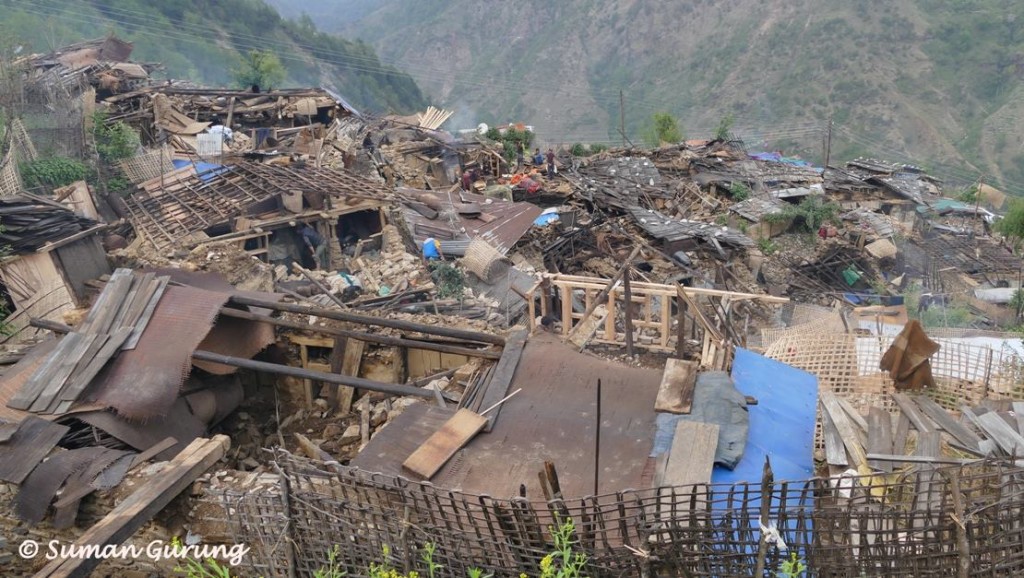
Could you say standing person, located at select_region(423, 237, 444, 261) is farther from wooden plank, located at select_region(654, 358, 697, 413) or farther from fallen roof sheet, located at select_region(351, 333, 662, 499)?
wooden plank, located at select_region(654, 358, 697, 413)

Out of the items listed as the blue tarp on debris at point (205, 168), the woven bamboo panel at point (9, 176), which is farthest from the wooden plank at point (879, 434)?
the woven bamboo panel at point (9, 176)

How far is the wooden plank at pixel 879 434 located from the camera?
4352mm

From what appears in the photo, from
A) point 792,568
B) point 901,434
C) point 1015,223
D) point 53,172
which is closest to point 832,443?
point 901,434

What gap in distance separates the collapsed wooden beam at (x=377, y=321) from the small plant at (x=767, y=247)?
14.5m

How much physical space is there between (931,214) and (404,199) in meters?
19.4

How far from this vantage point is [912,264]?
18.6m

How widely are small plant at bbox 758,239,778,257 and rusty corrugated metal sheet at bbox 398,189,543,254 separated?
781 centimetres

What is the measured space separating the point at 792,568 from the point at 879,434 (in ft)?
7.47

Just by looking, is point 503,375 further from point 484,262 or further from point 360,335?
point 484,262

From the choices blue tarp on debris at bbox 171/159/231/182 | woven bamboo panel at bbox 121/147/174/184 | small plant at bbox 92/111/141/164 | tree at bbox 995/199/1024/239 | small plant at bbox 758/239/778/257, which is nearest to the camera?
blue tarp on debris at bbox 171/159/231/182

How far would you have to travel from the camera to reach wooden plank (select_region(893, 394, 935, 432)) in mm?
4719

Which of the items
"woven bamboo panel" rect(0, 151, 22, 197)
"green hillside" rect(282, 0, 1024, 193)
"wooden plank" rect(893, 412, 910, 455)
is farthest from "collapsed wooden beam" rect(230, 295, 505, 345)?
"green hillside" rect(282, 0, 1024, 193)

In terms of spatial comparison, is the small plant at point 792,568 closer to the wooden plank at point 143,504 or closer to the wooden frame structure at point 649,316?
the wooden frame structure at point 649,316

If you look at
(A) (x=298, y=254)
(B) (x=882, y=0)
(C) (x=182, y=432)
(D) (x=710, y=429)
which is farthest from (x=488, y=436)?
(B) (x=882, y=0)
